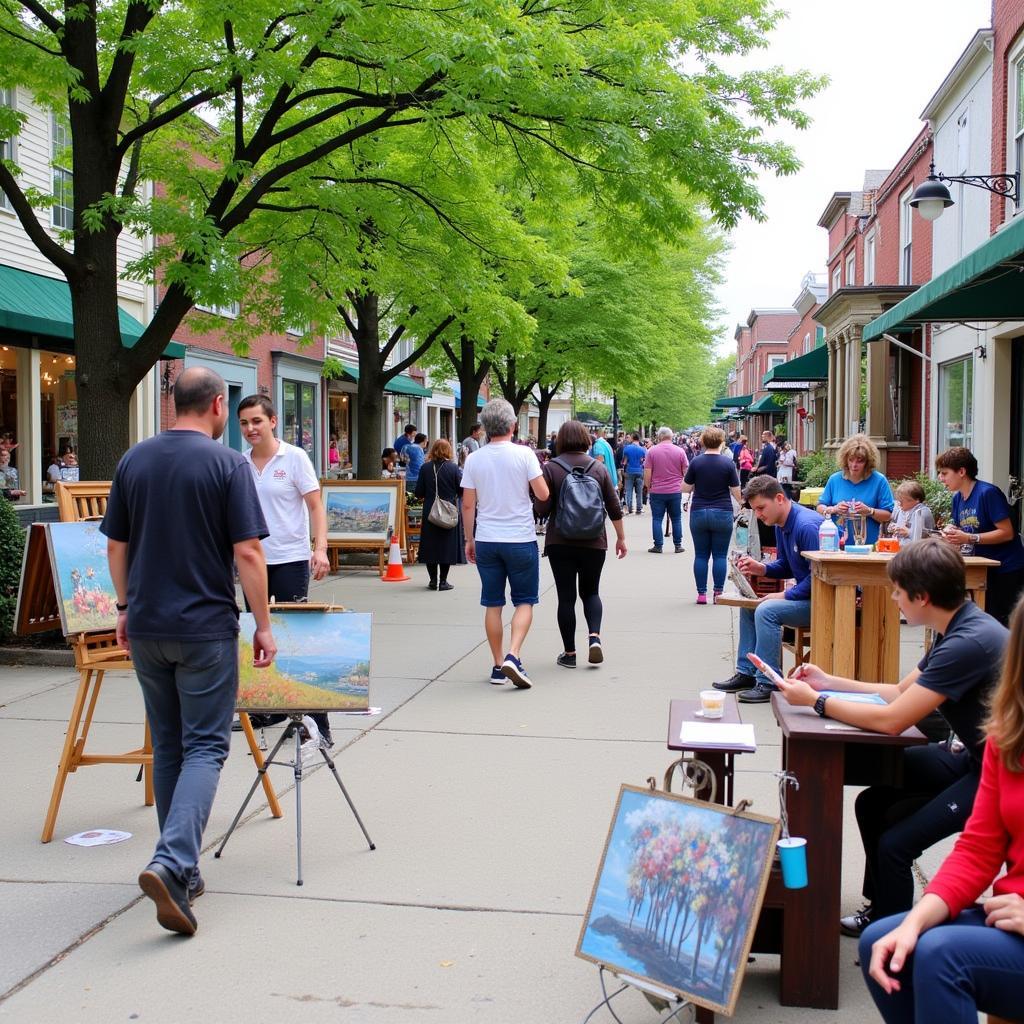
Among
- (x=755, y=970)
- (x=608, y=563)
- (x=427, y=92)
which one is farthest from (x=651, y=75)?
(x=755, y=970)

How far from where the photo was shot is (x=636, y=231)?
40.1 ft

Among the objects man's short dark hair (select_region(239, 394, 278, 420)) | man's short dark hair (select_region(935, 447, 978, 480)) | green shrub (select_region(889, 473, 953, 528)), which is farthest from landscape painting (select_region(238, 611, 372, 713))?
green shrub (select_region(889, 473, 953, 528))

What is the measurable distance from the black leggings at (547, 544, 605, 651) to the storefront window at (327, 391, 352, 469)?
2520 centimetres

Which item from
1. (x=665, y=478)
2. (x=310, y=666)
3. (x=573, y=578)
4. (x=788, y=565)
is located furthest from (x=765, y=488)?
(x=665, y=478)

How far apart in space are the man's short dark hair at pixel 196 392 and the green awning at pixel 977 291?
5.05 meters

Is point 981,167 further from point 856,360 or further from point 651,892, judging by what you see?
point 651,892

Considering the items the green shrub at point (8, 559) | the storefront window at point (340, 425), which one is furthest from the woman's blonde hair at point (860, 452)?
the storefront window at point (340, 425)

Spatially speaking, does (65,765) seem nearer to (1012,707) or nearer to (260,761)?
(260,761)

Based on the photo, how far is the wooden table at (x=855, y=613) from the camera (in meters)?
6.87

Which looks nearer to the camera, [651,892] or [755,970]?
[651,892]

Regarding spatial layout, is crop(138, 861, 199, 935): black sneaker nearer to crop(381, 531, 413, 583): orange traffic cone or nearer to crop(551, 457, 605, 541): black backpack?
crop(551, 457, 605, 541): black backpack

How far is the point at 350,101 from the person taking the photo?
11.1 metres

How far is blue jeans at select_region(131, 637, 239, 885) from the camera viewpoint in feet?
13.2

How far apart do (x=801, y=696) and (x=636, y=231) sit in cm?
934
